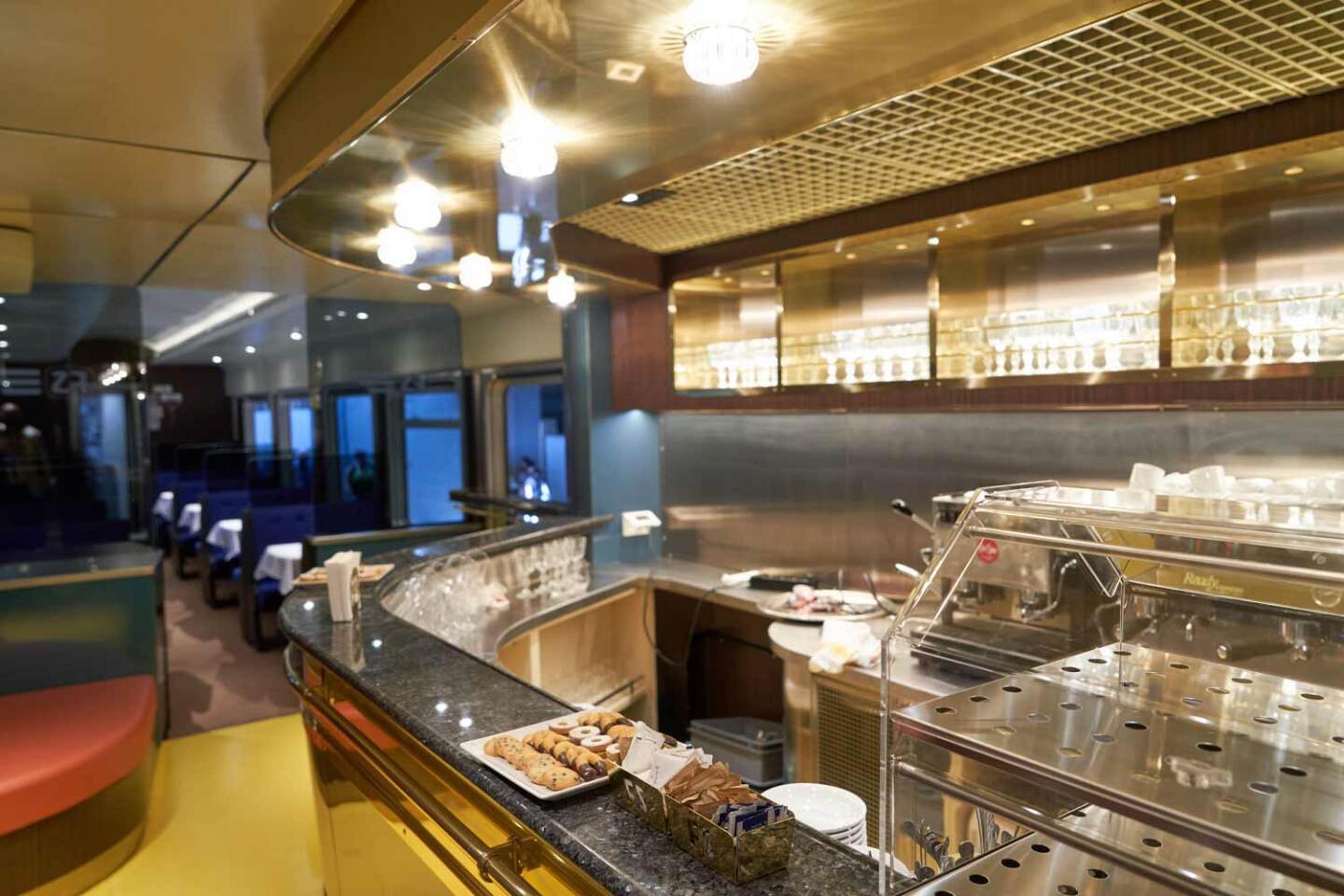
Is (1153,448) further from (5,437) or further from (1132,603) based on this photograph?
(5,437)

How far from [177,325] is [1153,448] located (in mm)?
8327

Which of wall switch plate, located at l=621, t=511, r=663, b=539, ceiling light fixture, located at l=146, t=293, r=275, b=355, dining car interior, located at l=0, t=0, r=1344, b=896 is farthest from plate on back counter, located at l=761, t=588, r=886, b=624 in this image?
ceiling light fixture, located at l=146, t=293, r=275, b=355

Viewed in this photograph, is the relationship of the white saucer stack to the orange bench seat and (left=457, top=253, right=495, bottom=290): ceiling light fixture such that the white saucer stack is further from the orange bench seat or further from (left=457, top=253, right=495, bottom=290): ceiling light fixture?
the orange bench seat

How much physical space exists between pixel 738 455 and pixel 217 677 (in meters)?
4.12

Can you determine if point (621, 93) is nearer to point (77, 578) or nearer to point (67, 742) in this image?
point (67, 742)

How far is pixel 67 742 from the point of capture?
3.40 meters

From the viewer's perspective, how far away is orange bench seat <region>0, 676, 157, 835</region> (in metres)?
3.12

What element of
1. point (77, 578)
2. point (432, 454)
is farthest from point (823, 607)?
point (432, 454)

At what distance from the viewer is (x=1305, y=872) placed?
2.59 ft

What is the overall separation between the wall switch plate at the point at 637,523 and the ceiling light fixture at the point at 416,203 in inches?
97.6

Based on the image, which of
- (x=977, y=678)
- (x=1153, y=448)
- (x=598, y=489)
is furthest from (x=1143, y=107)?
(x=598, y=489)

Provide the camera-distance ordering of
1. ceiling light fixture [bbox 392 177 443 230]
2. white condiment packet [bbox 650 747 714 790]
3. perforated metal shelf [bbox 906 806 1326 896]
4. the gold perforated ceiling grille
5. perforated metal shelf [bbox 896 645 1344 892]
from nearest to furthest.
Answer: perforated metal shelf [bbox 896 645 1344 892] < perforated metal shelf [bbox 906 806 1326 896] < white condiment packet [bbox 650 747 714 790] < the gold perforated ceiling grille < ceiling light fixture [bbox 392 177 443 230]

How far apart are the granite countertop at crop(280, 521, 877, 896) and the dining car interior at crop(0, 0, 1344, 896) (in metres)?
0.01

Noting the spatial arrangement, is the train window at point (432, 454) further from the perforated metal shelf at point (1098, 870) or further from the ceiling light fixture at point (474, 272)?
the perforated metal shelf at point (1098, 870)
